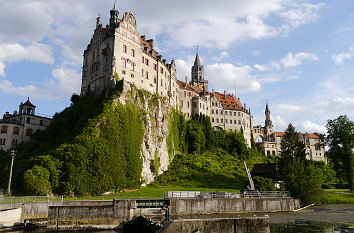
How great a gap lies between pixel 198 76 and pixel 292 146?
232ft

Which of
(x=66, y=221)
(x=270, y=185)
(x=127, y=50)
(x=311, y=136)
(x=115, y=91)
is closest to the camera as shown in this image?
(x=66, y=221)

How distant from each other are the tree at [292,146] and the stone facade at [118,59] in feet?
116

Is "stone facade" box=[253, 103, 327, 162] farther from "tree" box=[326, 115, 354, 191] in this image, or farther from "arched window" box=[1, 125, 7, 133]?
"arched window" box=[1, 125, 7, 133]

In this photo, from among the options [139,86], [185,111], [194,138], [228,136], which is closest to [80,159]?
[139,86]

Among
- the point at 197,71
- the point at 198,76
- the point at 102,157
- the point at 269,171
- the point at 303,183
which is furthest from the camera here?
the point at 197,71

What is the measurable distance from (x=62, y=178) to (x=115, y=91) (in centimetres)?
2333

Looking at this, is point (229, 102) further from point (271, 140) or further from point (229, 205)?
point (229, 205)

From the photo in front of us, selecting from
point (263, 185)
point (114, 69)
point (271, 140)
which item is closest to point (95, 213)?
point (263, 185)

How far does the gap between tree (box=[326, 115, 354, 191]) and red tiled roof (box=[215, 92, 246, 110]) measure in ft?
139

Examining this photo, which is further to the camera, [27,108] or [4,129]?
[27,108]

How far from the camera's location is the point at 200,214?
129ft

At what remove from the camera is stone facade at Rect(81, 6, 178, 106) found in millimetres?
66812

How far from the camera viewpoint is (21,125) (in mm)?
68125

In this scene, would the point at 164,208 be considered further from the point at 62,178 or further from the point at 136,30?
the point at 136,30
